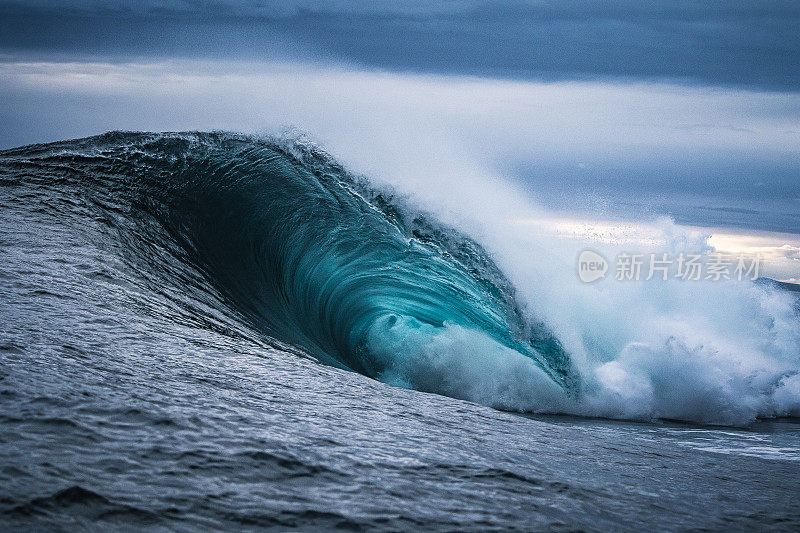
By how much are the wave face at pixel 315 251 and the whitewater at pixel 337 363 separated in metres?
0.03

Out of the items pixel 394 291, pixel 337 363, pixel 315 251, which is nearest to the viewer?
pixel 337 363

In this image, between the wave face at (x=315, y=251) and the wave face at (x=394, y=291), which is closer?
the wave face at (x=394, y=291)

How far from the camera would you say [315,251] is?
830cm

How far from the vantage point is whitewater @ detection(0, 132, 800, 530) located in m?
2.41

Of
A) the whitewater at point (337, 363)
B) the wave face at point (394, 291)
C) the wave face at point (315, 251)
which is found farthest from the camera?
the wave face at point (315, 251)

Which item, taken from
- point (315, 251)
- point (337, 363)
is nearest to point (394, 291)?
point (315, 251)

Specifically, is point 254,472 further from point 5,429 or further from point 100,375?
point 100,375

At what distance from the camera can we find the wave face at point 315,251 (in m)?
6.75

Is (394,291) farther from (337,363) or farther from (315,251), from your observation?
(337,363)

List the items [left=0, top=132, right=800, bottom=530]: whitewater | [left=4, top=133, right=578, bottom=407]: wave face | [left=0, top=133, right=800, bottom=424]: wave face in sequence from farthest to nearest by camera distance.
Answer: [left=4, top=133, right=578, bottom=407]: wave face, [left=0, top=133, right=800, bottom=424]: wave face, [left=0, top=132, right=800, bottom=530]: whitewater

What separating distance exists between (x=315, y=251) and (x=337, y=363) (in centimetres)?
286

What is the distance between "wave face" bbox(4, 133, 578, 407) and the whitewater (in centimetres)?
3

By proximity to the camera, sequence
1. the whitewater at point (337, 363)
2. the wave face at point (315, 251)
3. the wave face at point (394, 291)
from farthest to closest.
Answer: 1. the wave face at point (315, 251)
2. the wave face at point (394, 291)
3. the whitewater at point (337, 363)

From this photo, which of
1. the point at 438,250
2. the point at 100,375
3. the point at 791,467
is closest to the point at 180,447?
the point at 100,375
